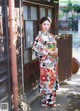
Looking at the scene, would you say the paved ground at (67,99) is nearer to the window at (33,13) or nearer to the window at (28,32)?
the window at (28,32)

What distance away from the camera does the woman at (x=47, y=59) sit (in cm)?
542

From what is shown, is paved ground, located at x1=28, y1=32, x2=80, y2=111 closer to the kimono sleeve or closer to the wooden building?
the wooden building

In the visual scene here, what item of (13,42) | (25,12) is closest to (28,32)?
(25,12)

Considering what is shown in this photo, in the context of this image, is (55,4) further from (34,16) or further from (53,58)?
(53,58)

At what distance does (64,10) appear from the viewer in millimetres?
33062

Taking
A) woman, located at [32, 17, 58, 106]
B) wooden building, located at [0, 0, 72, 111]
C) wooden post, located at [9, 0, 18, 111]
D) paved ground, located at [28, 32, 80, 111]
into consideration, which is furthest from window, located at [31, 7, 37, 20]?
wooden post, located at [9, 0, 18, 111]

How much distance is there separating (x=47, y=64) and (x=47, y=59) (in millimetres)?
110

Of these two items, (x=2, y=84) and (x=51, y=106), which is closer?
(x=2, y=84)

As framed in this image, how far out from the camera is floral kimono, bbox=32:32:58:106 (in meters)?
5.42

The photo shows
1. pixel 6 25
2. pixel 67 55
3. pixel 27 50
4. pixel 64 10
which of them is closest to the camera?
pixel 6 25

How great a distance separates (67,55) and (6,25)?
372cm

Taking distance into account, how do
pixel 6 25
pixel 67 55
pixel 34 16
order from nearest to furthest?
1. pixel 6 25
2. pixel 34 16
3. pixel 67 55

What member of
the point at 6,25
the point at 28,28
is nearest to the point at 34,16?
the point at 28,28

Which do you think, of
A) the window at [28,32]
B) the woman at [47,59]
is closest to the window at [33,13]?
the window at [28,32]
